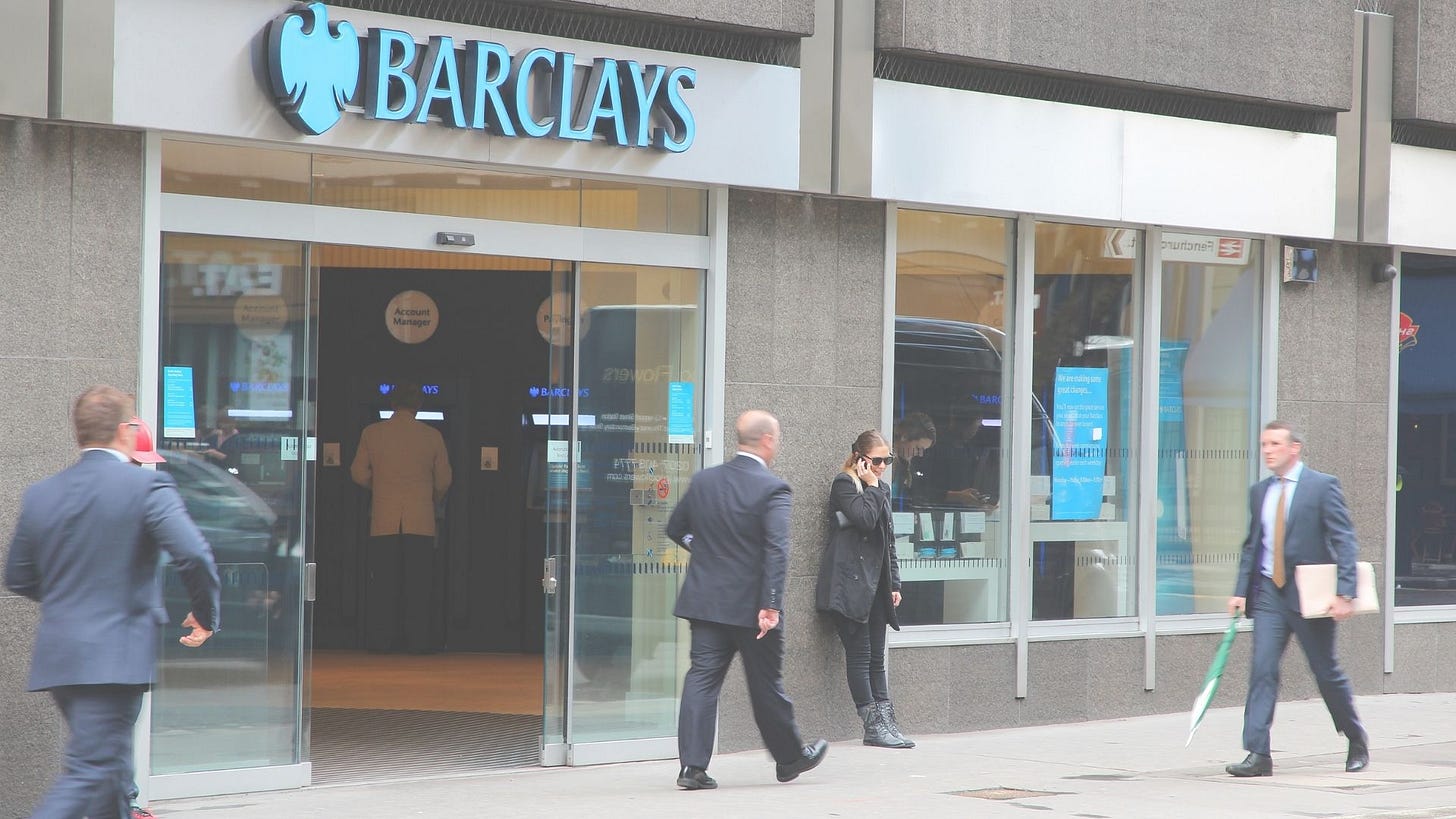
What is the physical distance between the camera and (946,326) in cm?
1111

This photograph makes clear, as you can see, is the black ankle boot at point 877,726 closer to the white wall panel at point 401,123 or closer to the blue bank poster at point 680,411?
Answer: the blue bank poster at point 680,411

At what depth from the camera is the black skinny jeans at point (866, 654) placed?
10.0m

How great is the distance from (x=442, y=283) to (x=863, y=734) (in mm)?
5968

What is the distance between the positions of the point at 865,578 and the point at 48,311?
14.8 ft

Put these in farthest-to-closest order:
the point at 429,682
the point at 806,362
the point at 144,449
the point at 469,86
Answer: the point at 429,682 < the point at 806,362 < the point at 469,86 < the point at 144,449

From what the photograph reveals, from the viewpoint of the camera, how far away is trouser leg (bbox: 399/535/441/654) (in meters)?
14.4

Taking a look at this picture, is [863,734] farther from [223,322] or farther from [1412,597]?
[1412,597]

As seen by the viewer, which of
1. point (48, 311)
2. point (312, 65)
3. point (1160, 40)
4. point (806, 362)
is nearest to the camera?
point (48, 311)

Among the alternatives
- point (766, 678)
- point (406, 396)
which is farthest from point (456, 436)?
point (766, 678)

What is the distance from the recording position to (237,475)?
27.7ft

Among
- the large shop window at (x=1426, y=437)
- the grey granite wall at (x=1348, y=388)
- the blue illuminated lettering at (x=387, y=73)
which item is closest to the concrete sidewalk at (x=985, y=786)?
the grey granite wall at (x=1348, y=388)

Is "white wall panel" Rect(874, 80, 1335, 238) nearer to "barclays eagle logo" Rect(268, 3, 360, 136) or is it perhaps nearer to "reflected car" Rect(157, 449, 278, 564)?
"barclays eagle logo" Rect(268, 3, 360, 136)

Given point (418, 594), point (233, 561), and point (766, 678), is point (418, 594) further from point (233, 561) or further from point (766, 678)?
point (766, 678)

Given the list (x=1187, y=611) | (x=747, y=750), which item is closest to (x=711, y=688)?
(x=747, y=750)
